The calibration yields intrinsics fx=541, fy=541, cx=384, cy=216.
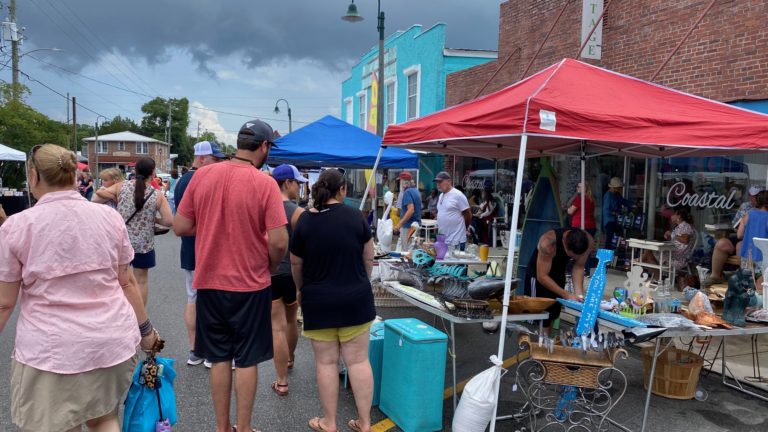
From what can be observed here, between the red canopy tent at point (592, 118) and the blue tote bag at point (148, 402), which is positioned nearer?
the blue tote bag at point (148, 402)

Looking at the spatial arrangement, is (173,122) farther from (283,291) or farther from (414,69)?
(283,291)

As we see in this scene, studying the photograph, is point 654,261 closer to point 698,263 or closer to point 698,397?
point 698,263

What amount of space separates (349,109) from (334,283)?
23.1 meters

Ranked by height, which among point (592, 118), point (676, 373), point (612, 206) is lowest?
point (676, 373)

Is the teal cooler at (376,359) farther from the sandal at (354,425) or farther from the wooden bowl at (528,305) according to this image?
the wooden bowl at (528,305)

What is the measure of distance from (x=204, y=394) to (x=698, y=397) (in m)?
3.94

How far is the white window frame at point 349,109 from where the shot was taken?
24859 millimetres

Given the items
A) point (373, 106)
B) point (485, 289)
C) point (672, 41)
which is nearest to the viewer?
point (485, 289)

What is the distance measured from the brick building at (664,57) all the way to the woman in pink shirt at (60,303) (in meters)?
8.17

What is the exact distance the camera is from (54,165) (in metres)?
2.30

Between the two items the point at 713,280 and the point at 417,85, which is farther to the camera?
the point at 417,85

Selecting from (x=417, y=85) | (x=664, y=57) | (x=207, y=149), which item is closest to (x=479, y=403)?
(x=207, y=149)

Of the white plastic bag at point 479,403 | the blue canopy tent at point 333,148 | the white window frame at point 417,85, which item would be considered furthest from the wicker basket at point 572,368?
the white window frame at point 417,85

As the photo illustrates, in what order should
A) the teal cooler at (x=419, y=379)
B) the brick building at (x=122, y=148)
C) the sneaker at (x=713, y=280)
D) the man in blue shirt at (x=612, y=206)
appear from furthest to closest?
the brick building at (x=122, y=148), the man in blue shirt at (x=612, y=206), the sneaker at (x=713, y=280), the teal cooler at (x=419, y=379)
